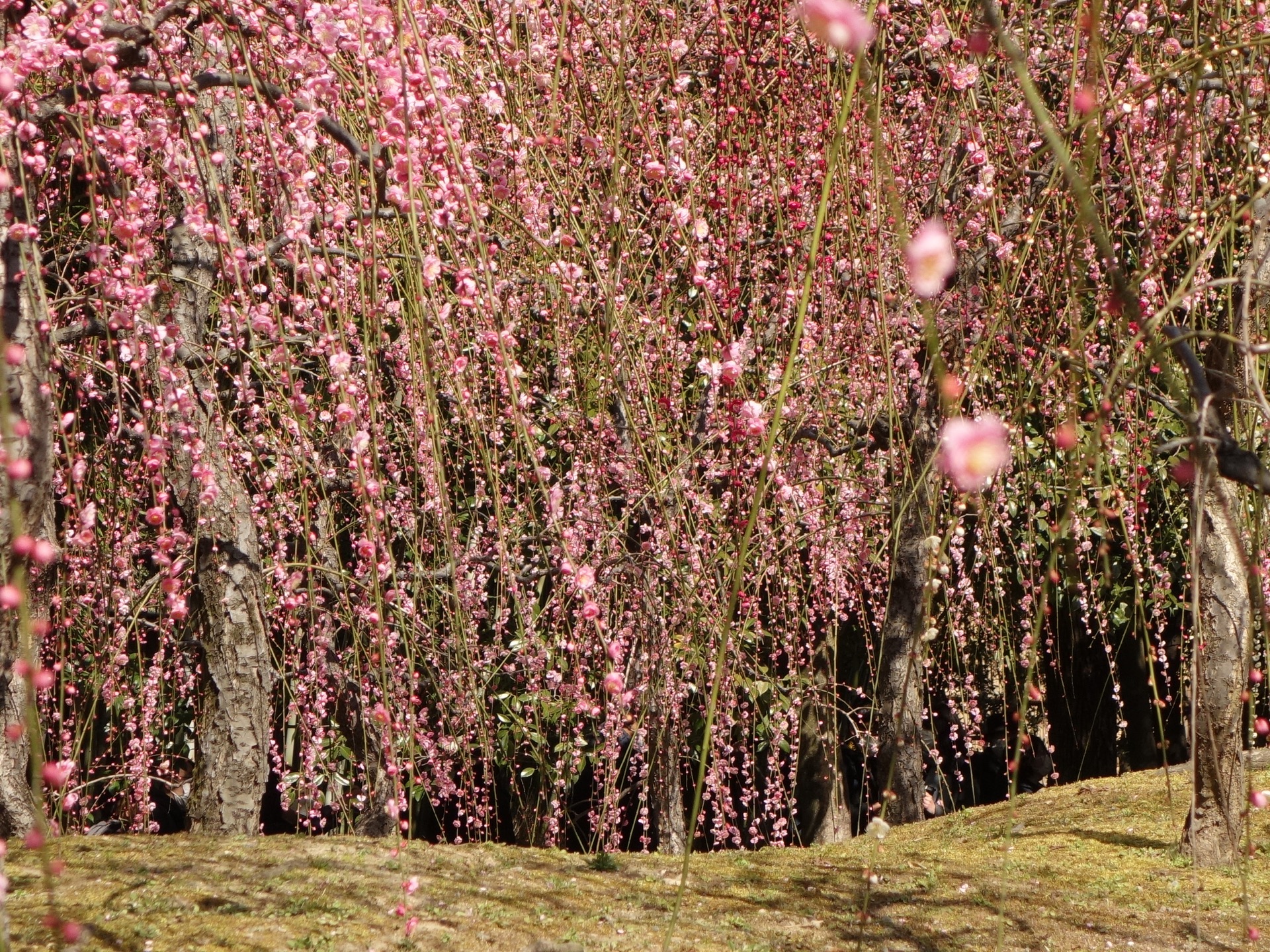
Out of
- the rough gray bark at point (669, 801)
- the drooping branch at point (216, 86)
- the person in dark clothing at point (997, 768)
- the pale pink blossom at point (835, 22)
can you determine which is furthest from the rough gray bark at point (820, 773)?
the pale pink blossom at point (835, 22)

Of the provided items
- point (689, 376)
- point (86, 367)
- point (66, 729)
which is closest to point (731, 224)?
point (86, 367)

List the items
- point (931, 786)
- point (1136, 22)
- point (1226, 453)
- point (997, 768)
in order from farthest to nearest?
1. point (931, 786)
2. point (997, 768)
3. point (1136, 22)
4. point (1226, 453)

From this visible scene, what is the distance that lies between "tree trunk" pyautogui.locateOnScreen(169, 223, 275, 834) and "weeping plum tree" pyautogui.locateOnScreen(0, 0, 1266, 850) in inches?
0.6

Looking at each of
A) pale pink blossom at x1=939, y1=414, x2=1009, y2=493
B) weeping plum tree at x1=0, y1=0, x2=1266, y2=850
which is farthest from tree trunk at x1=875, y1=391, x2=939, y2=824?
pale pink blossom at x1=939, y1=414, x2=1009, y2=493

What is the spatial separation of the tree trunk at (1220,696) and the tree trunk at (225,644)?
9.96 ft

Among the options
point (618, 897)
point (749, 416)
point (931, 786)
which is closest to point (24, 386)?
point (749, 416)

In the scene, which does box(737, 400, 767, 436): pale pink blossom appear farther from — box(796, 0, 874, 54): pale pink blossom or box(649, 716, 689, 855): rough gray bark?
box(649, 716, 689, 855): rough gray bark

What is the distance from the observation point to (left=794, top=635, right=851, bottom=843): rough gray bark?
6012 mm

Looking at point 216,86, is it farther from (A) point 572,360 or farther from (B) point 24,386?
(A) point 572,360

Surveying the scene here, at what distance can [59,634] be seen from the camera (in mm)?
3207

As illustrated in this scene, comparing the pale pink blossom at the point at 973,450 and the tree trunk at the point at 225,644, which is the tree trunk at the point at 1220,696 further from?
the pale pink blossom at the point at 973,450

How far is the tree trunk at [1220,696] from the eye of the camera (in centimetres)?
388

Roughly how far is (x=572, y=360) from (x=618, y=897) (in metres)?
1.63

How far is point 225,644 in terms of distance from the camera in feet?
14.5
